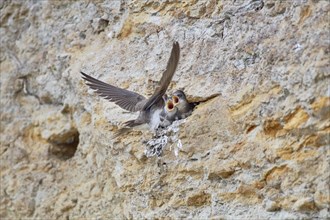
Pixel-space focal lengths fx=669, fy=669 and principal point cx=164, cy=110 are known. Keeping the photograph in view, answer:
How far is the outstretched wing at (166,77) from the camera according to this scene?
2.13m

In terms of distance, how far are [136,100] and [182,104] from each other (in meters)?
0.25

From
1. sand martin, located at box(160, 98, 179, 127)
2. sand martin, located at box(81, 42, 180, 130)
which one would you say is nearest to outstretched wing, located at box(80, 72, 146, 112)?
sand martin, located at box(81, 42, 180, 130)

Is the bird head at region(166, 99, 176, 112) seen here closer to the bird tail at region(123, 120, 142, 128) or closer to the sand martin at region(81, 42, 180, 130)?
the sand martin at region(81, 42, 180, 130)

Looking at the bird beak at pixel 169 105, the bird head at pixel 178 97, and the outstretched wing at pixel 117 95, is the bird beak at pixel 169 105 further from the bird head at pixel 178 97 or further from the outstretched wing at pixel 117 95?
the outstretched wing at pixel 117 95

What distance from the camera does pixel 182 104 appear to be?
228 cm

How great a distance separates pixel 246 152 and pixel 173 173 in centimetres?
31

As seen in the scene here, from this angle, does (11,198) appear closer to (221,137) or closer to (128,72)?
(128,72)

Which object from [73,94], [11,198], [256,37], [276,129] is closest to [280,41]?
[256,37]

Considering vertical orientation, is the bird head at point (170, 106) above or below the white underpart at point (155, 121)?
above

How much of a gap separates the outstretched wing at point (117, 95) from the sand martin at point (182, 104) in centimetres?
20

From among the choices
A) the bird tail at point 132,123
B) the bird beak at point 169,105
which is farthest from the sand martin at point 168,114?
the bird tail at point 132,123

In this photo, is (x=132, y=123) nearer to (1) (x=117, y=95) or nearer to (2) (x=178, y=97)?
(1) (x=117, y=95)

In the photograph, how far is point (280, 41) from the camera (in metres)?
2.10

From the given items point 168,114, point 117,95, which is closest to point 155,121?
point 168,114
